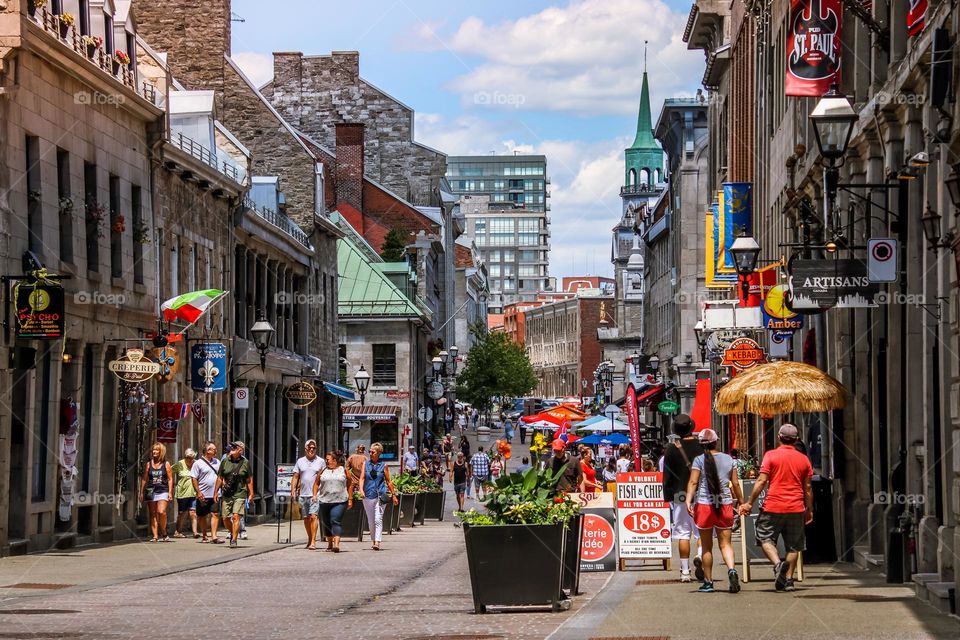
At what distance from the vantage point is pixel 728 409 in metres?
21.1

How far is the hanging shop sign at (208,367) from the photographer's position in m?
31.7

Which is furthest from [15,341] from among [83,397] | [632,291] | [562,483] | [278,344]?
[632,291]

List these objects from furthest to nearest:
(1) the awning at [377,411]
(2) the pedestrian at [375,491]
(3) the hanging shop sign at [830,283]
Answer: (1) the awning at [377,411], (2) the pedestrian at [375,491], (3) the hanging shop sign at [830,283]

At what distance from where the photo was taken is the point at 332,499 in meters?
24.6

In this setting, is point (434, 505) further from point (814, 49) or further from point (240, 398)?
point (814, 49)

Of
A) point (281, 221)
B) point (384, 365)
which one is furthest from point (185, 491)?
point (384, 365)

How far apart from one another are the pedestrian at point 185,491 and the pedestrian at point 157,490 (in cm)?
57

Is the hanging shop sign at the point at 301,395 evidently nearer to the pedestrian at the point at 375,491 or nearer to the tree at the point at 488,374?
the pedestrian at the point at 375,491

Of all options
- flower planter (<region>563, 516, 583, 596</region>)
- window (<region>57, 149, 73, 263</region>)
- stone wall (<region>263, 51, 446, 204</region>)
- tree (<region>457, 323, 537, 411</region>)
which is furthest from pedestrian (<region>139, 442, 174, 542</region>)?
tree (<region>457, 323, 537, 411</region>)

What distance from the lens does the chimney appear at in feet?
240

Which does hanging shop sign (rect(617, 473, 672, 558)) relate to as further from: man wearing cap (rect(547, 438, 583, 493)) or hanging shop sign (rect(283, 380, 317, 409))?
hanging shop sign (rect(283, 380, 317, 409))

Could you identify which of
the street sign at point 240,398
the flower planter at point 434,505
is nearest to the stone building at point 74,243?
the street sign at point 240,398

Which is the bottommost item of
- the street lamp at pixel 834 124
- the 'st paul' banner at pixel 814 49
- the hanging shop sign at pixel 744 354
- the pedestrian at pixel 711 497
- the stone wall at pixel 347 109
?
the pedestrian at pixel 711 497

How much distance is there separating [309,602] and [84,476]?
39.7ft
